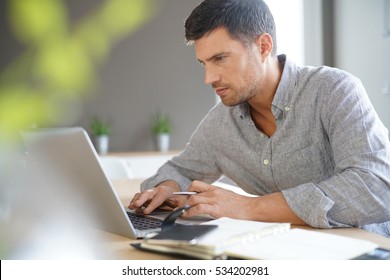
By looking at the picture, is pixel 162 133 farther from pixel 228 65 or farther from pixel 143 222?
pixel 143 222

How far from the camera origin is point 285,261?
0.80m

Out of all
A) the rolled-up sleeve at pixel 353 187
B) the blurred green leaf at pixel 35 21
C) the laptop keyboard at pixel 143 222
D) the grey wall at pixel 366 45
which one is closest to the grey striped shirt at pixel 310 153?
the rolled-up sleeve at pixel 353 187

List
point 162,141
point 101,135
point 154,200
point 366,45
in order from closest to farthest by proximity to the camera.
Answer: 1. point 154,200
2. point 366,45
3. point 101,135
4. point 162,141

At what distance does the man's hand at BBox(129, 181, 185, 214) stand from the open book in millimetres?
396

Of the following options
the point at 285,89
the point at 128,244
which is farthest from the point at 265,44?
the point at 128,244

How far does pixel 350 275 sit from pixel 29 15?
12.2 ft

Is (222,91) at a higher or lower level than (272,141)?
higher

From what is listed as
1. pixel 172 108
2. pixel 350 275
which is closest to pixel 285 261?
pixel 350 275

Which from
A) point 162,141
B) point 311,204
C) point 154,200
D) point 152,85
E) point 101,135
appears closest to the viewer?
point 311,204

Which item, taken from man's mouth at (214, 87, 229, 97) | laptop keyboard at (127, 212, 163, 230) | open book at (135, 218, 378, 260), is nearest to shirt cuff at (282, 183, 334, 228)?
open book at (135, 218, 378, 260)

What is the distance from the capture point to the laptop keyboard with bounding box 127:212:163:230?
112cm

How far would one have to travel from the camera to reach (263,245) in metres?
0.84

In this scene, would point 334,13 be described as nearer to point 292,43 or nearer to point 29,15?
point 292,43

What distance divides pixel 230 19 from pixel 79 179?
66 cm
